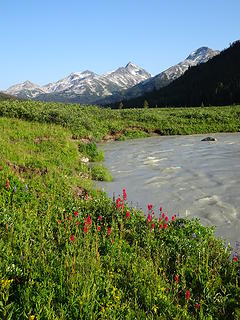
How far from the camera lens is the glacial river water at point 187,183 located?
9812 millimetres

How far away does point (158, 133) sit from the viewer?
37.8 meters

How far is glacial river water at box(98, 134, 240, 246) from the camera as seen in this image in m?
9.81

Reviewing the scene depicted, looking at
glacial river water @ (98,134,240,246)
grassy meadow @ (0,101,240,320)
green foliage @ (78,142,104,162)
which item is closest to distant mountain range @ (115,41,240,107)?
glacial river water @ (98,134,240,246)

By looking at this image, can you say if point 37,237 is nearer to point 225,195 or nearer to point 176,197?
point 176,197

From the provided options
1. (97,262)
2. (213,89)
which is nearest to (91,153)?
(97,262)

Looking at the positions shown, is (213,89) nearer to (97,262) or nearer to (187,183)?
(187,183)

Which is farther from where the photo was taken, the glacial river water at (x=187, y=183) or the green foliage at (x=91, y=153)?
the green foliage at (x=91, y=153)

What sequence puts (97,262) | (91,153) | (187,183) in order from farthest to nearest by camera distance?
(91,153) → (187,183) → (97,262)

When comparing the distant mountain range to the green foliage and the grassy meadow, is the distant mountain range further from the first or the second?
the grassy meadow

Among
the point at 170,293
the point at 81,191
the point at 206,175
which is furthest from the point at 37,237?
the point at 206,175

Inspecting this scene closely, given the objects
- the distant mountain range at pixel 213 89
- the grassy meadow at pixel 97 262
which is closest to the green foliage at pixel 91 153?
the grassy meadow at pixel 97 262

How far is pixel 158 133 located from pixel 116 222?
30.5m

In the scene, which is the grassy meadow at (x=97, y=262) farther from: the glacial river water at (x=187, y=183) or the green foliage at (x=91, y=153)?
the green foliage at (x=91, y=153)

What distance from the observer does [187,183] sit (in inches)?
530
